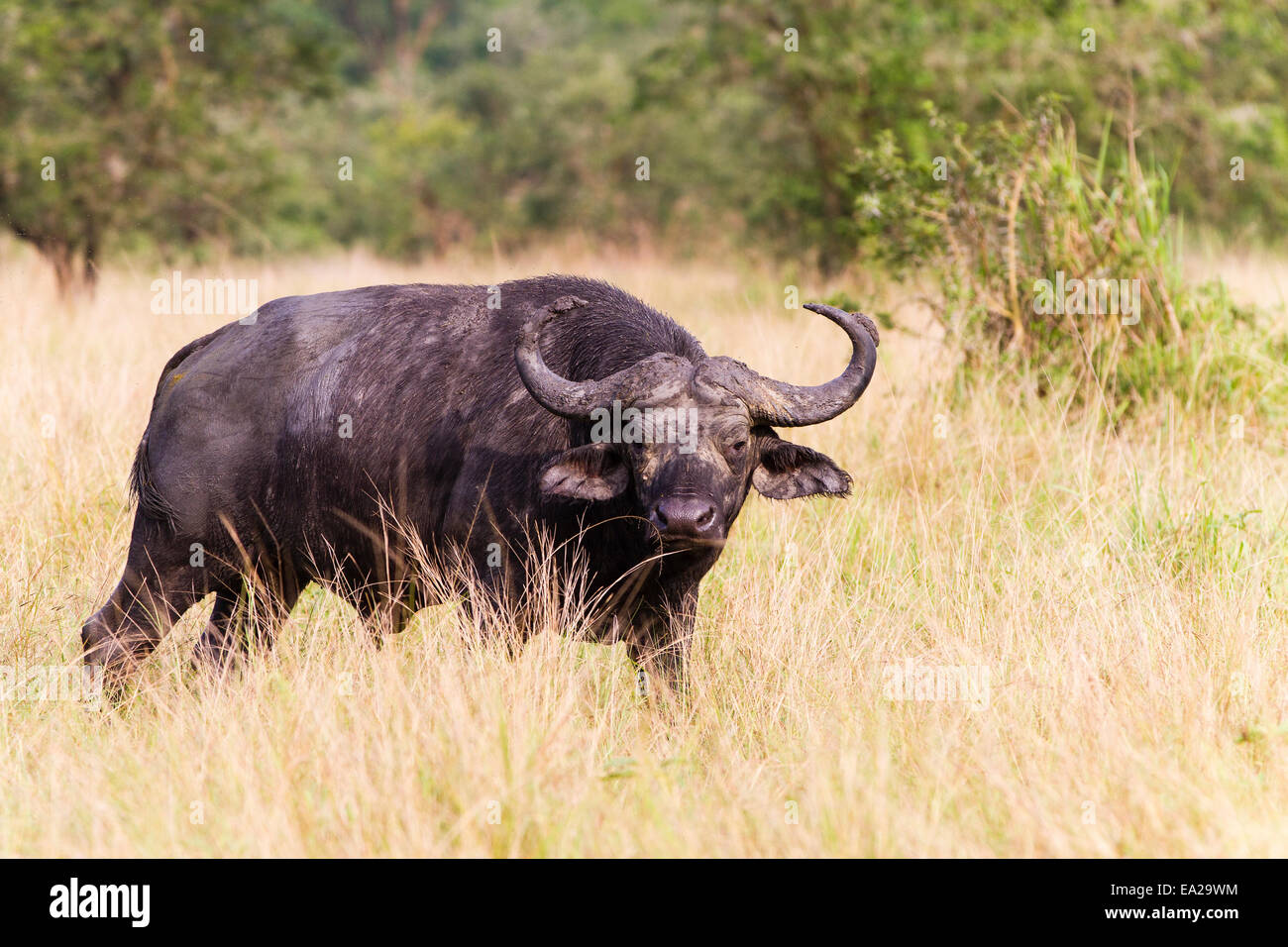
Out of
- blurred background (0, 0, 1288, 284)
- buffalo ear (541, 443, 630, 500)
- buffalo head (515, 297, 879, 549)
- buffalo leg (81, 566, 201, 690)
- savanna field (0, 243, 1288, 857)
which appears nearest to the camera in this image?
savanna field (0, 243, 1288, 857)

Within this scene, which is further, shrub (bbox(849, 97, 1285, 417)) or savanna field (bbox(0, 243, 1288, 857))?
shrub (bbox(849, 97, 1285, 417))

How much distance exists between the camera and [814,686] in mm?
5023

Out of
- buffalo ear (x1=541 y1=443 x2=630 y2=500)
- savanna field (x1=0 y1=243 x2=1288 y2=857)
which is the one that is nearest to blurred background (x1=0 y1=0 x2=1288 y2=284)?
savanna field (x1=0 y1=243 x2=1288 y2=857)

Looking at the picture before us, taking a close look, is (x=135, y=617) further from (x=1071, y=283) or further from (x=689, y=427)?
(x=1071, y=283)

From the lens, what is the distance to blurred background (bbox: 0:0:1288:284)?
15.3 m

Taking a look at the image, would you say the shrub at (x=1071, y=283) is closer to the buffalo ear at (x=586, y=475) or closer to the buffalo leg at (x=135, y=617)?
the buffalo ear at (x=586, y=475)

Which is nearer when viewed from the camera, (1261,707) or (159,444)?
(1261,707)

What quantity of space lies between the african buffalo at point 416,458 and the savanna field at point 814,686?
10.5 inches

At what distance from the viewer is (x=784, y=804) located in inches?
158

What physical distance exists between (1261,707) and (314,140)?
88.3 feet

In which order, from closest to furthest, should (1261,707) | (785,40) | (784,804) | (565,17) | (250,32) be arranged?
(784,804) < (1261,707) < (785,40) < (250,32) < (565,17)

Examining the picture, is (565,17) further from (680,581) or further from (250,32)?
(680,581)

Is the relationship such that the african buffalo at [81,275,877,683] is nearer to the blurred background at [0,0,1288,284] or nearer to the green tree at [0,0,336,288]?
the blurred background at [0,0,1288,284]

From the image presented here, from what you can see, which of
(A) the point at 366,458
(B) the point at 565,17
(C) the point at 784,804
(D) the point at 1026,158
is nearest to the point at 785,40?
(D) the point at 1026,158
